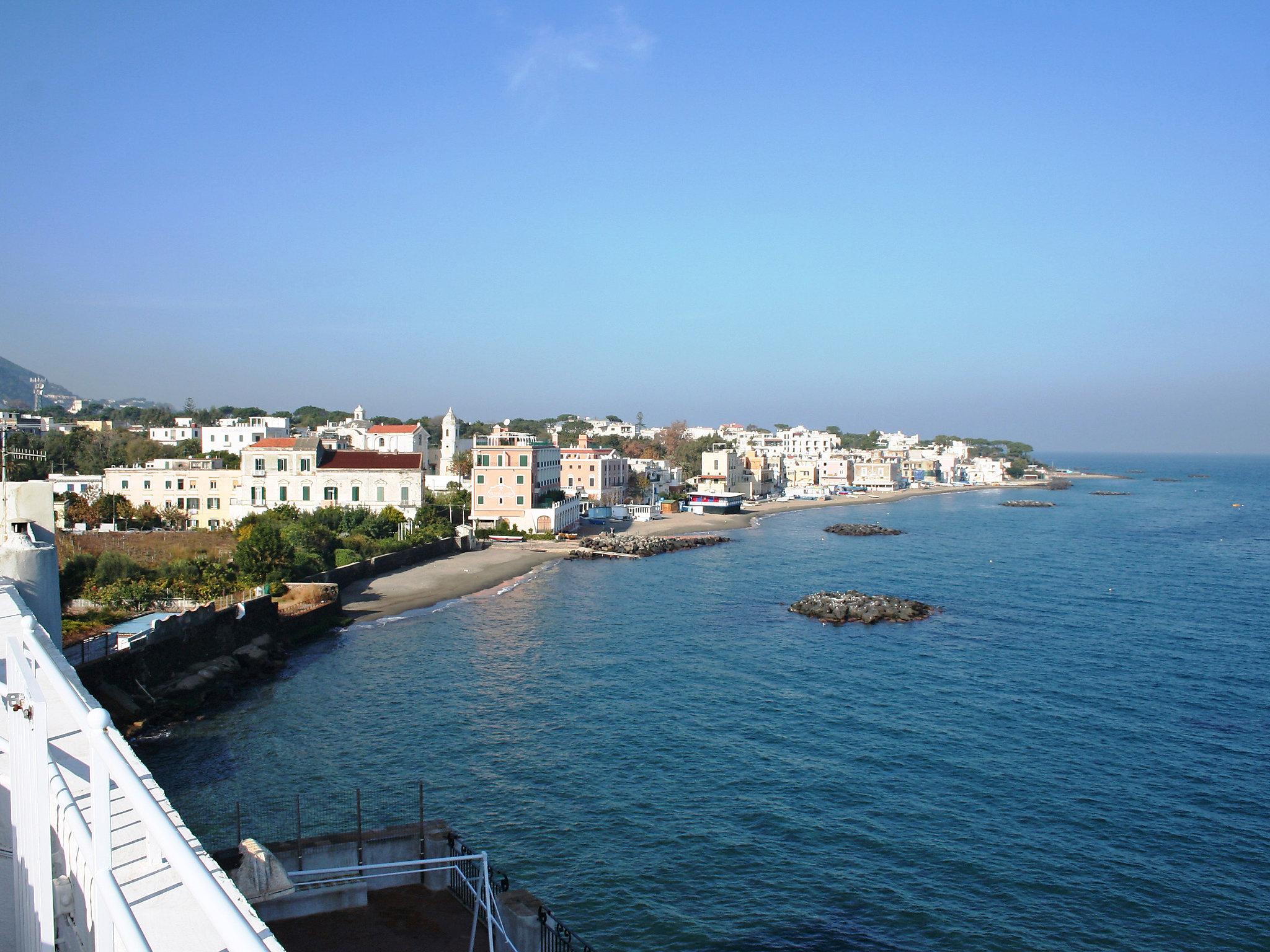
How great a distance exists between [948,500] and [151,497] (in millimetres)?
100912

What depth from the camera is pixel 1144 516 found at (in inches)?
3851

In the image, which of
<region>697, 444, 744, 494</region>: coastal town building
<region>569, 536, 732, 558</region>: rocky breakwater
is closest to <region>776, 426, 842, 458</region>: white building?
<region>697, 444, 744, 494</region>: coastal town building

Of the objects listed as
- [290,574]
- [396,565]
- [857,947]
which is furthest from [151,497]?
[857,947]

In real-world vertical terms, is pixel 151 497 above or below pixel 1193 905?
above

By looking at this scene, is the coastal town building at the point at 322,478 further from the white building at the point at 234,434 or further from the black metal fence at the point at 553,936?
the black metal fence at the point at 553,936

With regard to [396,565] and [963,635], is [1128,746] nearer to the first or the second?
[963,635]

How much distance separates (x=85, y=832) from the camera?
482cm

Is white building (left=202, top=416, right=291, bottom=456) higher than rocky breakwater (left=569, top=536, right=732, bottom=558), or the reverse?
white building (left=202, top=416, right=291, bottom=456)

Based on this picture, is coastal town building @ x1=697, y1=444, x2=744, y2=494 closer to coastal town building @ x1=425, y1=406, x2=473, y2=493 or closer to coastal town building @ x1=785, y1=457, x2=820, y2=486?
coastal town building @ x1=785, y1=457, x2=820, y2=486

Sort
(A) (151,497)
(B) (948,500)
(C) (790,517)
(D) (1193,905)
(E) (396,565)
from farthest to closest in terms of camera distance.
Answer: (B) (948,500)
(C) (790,517)
(A) (151,497)
(E) (396,565)
(D) (1193,905)

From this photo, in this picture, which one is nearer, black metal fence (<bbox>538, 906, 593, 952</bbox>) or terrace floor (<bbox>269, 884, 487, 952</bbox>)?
terrace floor (<bbox>269, 884, 487, 952</bbox>)

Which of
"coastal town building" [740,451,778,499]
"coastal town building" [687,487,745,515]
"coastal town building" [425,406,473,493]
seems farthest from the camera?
"coastal town building" [740,451,778,499]

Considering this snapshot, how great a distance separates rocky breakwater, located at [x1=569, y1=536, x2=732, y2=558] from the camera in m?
59.5

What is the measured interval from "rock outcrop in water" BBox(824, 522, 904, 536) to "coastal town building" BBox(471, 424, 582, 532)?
27.4 metres
